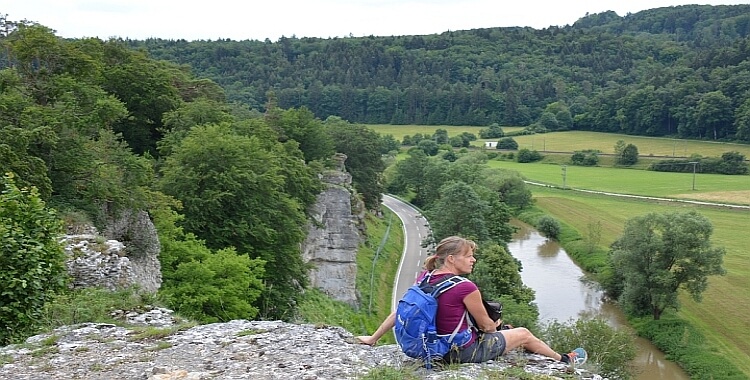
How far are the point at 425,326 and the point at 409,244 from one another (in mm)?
52794

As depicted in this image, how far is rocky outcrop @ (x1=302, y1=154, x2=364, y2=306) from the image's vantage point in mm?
38875

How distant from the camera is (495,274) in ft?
131

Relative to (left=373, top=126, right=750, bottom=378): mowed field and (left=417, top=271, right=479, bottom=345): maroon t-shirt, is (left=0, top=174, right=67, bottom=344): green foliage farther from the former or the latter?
(left=373, top=126, right=750, bottom=378): mowed field

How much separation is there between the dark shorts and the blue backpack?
0.12 metres

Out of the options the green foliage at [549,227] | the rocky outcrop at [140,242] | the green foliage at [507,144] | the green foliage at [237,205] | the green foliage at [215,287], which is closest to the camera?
the rocky outcrop at [140,242]

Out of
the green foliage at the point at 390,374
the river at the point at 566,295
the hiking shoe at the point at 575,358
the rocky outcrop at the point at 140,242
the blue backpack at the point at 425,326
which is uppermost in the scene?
the blue backpack at the point at 425,326

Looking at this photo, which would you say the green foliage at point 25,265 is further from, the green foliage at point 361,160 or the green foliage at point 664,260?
the green foliage at point 361,160

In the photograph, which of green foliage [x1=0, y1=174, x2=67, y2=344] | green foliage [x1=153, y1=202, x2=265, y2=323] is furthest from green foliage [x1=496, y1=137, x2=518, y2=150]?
green foliage [x1=0, y1=174, x2=67, y2=344]

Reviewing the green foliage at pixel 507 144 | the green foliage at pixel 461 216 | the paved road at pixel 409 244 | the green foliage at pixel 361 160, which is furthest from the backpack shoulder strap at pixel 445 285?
the green foliage at pixel 507 144

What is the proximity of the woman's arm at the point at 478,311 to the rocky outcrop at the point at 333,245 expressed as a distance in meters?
28.5

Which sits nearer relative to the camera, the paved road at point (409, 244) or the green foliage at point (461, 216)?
the paved road at point (409, 244)

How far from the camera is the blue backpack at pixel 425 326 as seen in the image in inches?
305

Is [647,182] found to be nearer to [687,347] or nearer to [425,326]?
[687,347]

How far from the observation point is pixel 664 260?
41375mm
